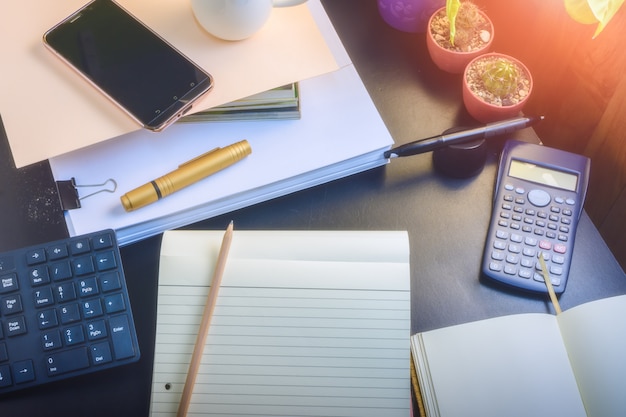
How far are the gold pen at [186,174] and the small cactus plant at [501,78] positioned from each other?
0.87 ft

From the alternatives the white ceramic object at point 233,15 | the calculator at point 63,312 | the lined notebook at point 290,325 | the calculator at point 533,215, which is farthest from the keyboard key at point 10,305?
the calculator at point 533,215

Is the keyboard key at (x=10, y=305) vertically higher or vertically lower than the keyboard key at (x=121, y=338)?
higher

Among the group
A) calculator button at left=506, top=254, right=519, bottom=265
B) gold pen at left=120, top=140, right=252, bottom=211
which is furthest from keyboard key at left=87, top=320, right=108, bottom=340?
calculator button at left=506, top=254, right=519, bottom=265

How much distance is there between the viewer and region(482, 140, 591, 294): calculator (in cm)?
63

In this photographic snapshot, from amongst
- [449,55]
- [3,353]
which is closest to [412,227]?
[449,55]

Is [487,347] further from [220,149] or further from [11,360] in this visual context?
[11,360]

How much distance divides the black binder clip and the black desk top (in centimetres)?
3

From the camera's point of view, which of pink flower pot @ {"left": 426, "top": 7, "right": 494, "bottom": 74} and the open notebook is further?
pink flower pot @ {"left": 426, "top": 7, "right": 494, "bottom": 74}

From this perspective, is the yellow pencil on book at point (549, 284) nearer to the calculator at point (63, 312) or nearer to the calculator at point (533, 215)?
the calculator at point (533, 215)

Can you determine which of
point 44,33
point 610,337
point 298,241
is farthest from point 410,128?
point 44,33

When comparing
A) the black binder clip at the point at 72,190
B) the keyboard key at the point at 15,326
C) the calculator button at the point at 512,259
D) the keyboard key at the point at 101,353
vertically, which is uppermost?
the black binder clip at the point at 72,190

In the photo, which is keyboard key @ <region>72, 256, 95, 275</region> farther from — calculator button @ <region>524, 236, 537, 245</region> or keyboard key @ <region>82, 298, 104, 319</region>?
calculator button @ <region>524, 236, 537, 245</region>

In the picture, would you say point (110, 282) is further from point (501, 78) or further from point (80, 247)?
point (501, 78)

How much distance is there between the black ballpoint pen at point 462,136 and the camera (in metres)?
0.67
